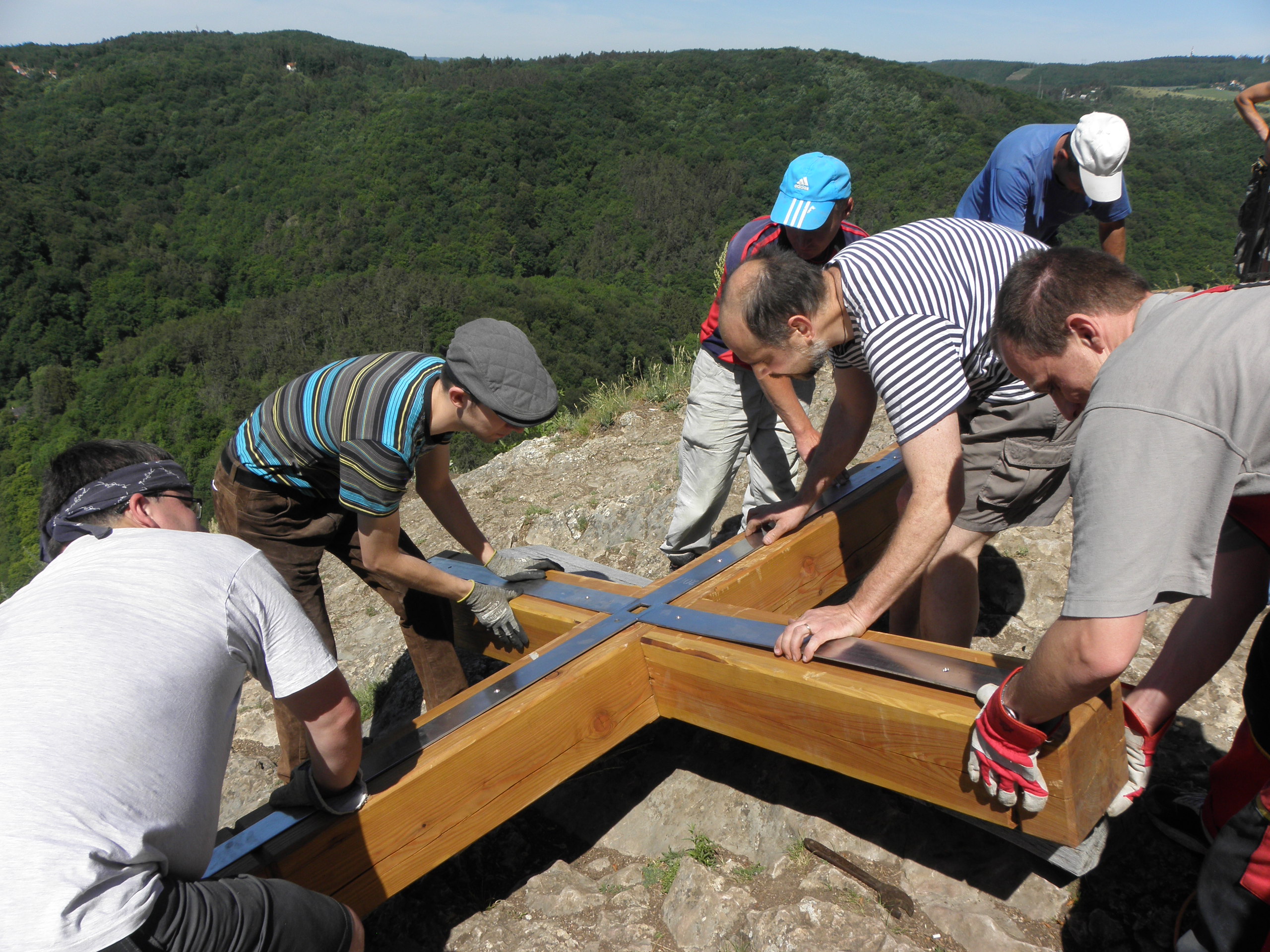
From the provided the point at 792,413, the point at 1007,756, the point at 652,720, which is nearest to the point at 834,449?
the point at 792,413

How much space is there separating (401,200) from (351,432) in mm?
78337

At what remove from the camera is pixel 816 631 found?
2.03 metres

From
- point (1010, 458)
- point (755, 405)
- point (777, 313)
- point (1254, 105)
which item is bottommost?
point (755, 405)

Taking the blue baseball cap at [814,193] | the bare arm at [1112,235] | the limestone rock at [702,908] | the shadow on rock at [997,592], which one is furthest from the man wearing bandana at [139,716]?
the bare arm at [1112,235]

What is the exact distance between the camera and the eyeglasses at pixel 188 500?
165 cm

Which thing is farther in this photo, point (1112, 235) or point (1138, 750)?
point (1112, 235)

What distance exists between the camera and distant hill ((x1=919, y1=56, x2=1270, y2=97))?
103m

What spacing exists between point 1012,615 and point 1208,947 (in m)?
1.75

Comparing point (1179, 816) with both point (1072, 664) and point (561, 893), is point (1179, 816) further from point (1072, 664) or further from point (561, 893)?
point (561, 893)

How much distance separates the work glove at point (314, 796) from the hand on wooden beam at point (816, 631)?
999 mm

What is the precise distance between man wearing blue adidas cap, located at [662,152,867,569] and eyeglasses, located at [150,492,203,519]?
1887 mm

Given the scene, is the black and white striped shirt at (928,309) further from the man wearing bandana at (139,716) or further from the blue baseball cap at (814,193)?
the man wearing bandana at (139,716)

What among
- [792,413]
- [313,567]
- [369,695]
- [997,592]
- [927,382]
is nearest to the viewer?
[927,382]

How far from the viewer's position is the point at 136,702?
4.21ft
